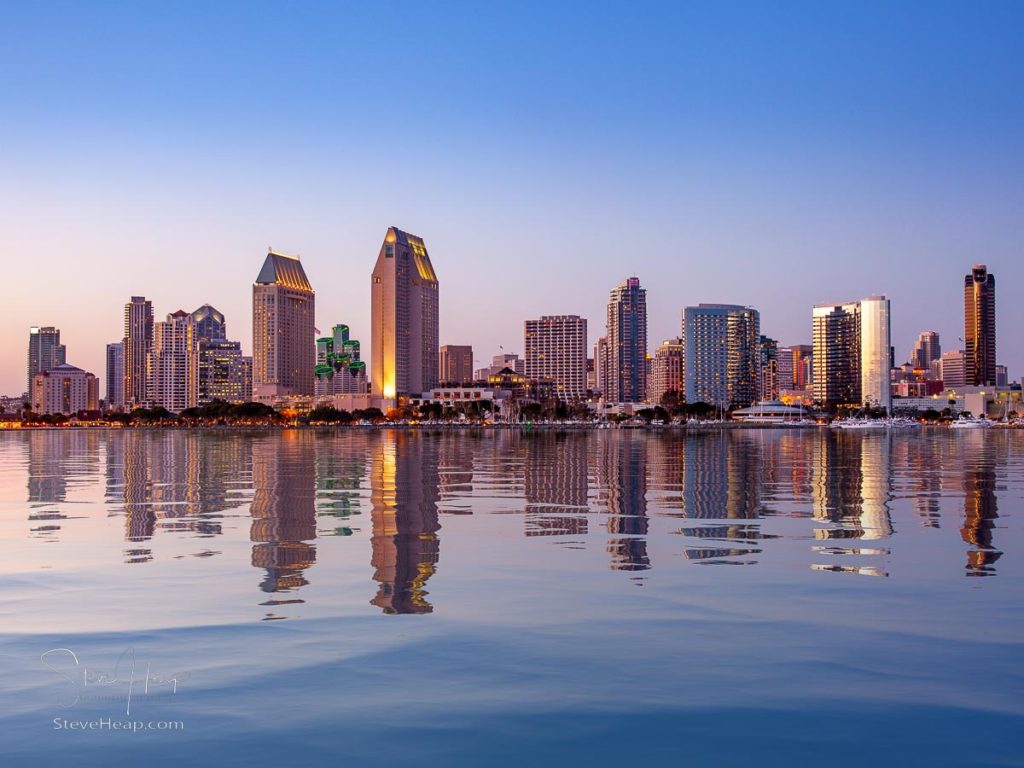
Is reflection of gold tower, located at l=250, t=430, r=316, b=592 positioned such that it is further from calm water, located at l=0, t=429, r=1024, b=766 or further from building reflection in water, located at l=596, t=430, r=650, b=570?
building reflection in water, located at l=596, t=430, r=650, b=570

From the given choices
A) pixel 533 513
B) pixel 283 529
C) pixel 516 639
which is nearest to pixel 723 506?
pixel 533 513

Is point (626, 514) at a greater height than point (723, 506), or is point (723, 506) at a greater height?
point (626, 514)

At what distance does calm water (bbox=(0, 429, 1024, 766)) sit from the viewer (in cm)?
1149

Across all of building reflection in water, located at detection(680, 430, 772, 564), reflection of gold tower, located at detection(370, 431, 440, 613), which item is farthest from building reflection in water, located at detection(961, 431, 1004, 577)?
reflection of gold tower, located at detection(370, 431, 440, 613)

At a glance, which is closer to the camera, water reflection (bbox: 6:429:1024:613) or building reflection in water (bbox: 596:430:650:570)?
water reflection (bbox: 6:429:1024:613)

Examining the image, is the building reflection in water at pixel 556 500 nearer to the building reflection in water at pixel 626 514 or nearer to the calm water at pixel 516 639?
the calm water at pixel 516 639

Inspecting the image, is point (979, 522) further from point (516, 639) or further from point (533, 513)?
point (516, 639)

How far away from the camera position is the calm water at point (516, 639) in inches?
452

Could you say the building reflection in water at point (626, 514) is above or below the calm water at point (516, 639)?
below

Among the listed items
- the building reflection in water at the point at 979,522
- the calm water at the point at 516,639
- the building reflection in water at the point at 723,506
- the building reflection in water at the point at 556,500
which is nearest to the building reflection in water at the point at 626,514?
the calm water at the point at 516,639

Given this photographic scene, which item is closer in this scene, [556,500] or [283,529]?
[283,529]

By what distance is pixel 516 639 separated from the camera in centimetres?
1628

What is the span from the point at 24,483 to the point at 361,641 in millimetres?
47669

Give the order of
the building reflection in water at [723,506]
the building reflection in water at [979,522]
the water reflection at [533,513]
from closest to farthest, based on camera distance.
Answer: the building reflection in water at [979,522] → the water reflection at [533,513] → the building reflection in water at [723,506]
